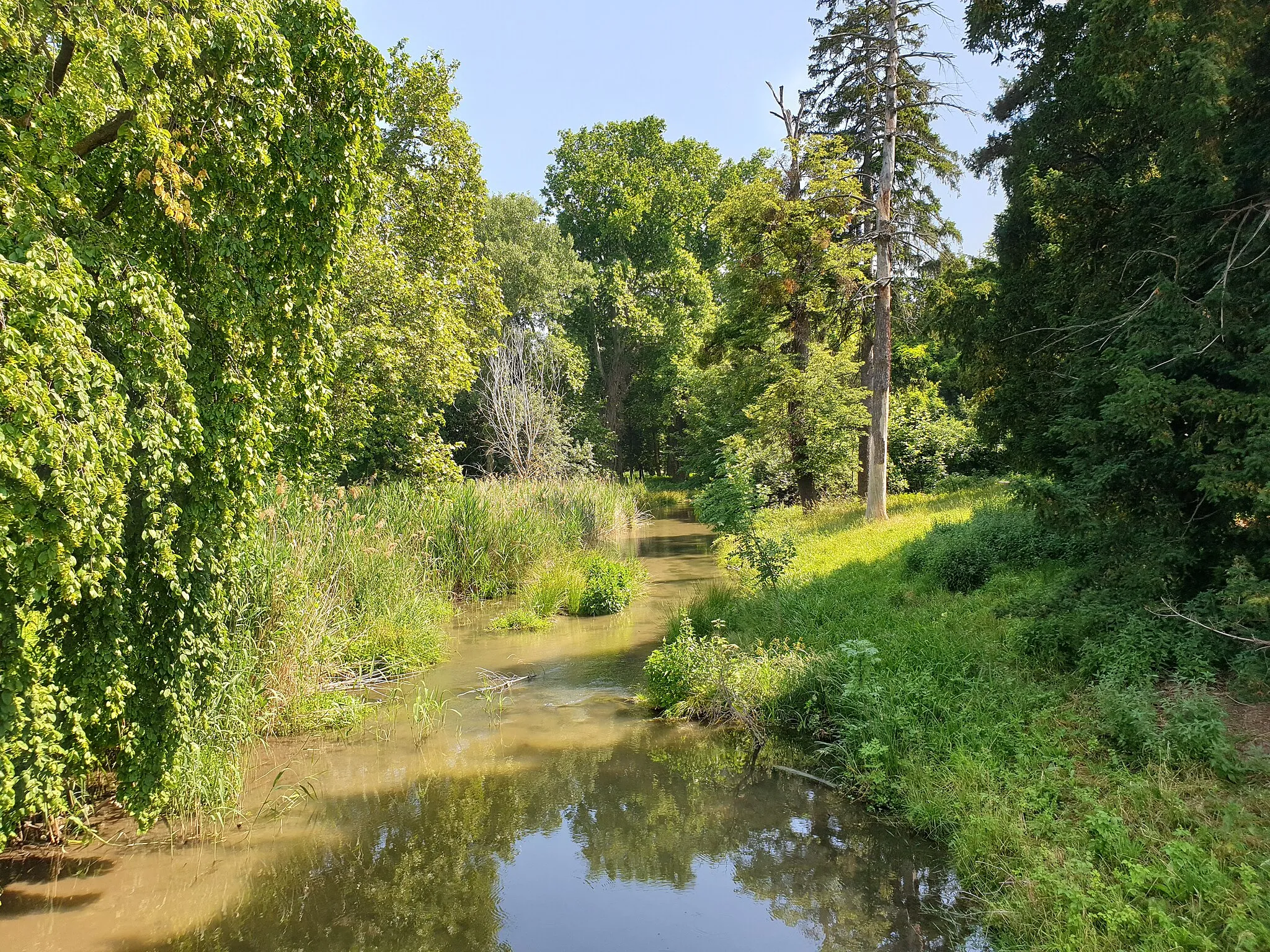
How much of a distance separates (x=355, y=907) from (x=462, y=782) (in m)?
1.89

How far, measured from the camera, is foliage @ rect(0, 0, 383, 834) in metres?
3.57

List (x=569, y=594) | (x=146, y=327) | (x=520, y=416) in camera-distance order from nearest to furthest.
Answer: (x=146, y=327) < (x=569, y=594) < (x=520, y=416)

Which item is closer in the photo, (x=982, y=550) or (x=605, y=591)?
(x=982, y=550)

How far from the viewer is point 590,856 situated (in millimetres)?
5746

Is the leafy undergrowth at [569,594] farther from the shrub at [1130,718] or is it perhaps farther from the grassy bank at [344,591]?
the shrub at [1130,718]

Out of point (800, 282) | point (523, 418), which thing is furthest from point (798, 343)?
point (523, 418)

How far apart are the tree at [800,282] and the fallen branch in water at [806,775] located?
13529mm

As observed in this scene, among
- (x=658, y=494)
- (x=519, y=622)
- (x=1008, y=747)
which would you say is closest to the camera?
(x=1008, y=747)

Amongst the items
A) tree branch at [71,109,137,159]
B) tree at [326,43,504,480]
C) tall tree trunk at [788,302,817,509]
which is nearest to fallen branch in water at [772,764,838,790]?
tree branch at [71,109,137,159]

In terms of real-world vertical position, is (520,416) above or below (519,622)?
above

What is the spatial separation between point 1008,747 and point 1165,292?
4462mm

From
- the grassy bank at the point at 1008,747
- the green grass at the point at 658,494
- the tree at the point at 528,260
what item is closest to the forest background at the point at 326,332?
the grassy bank at the point at 1008,747

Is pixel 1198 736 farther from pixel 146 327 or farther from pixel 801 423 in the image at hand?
pixel 801 423

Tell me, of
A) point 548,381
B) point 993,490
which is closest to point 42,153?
point 993,490
